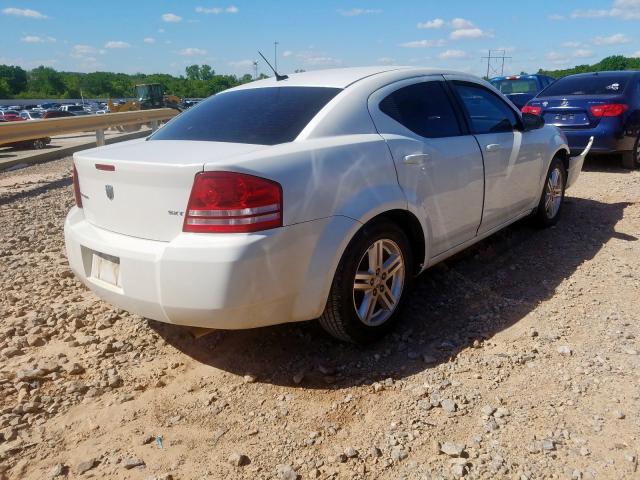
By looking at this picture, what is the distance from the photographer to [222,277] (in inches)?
94.1

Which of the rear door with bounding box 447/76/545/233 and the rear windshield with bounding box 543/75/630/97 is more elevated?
the rear windshield with bounding box 543/75/630/97

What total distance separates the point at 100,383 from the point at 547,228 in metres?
4.43

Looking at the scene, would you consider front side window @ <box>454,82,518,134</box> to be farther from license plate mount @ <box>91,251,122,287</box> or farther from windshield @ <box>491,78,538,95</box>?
windshield @ <box>491,78,538,95</box>

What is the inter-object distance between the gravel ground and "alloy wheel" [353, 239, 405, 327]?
0.21m

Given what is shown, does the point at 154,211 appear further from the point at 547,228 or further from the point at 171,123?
the point at 547,228

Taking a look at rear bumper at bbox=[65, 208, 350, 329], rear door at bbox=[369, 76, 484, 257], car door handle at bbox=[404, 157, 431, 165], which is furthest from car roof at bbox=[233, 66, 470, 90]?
rear bumper at bbox=[65, 208, 350, 329]

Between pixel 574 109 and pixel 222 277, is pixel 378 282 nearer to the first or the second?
pixel 222 277

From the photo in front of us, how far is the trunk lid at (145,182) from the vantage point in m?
2.49

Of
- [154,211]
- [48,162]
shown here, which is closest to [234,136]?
[154,211]

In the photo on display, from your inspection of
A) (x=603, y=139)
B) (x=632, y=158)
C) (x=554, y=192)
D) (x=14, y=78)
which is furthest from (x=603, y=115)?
(x=14, y=78)

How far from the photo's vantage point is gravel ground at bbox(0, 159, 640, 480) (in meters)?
2.25

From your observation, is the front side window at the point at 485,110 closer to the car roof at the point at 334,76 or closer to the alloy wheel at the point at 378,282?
the car roof at the point at 334,76

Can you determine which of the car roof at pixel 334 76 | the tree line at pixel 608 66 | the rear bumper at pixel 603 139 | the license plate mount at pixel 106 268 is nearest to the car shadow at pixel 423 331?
the license plate mount at pixel 106 268

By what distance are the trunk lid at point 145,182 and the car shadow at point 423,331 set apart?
942 millimetres
